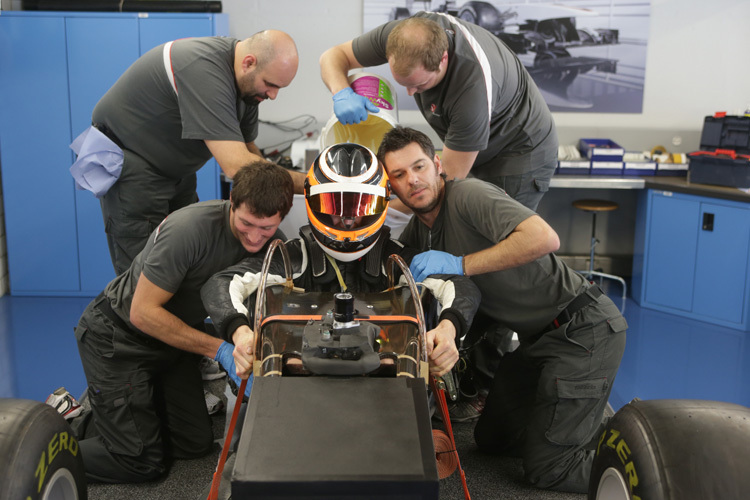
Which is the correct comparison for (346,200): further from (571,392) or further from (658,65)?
(658,65)

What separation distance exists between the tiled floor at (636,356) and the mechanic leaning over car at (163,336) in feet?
2.74

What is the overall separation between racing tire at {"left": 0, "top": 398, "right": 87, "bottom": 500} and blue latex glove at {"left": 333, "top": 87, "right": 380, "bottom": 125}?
1.48m

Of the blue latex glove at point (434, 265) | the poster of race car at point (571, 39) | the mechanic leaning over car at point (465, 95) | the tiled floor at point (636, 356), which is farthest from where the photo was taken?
the poster of race car at point (571, 39)

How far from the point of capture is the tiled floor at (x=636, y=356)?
350 cm

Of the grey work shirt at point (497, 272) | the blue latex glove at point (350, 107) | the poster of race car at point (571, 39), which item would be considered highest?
the poster of race car at point (571, 39)

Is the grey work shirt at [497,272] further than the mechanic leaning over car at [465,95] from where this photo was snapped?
No

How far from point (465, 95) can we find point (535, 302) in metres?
0.87

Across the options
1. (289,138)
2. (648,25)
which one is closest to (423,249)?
(289,138)

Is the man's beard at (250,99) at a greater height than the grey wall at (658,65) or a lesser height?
lesser

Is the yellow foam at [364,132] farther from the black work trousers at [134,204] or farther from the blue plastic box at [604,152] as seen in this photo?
the blue plastic box at [604,152]

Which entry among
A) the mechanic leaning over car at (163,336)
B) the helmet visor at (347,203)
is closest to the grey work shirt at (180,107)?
the mechanic leaning over car at (163,336)

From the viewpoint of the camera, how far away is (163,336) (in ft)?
8.11

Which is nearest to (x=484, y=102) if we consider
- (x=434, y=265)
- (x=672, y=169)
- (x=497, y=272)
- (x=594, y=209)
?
(x=497, y=272)

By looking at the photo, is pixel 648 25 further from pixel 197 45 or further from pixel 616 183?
pixel 197 45
